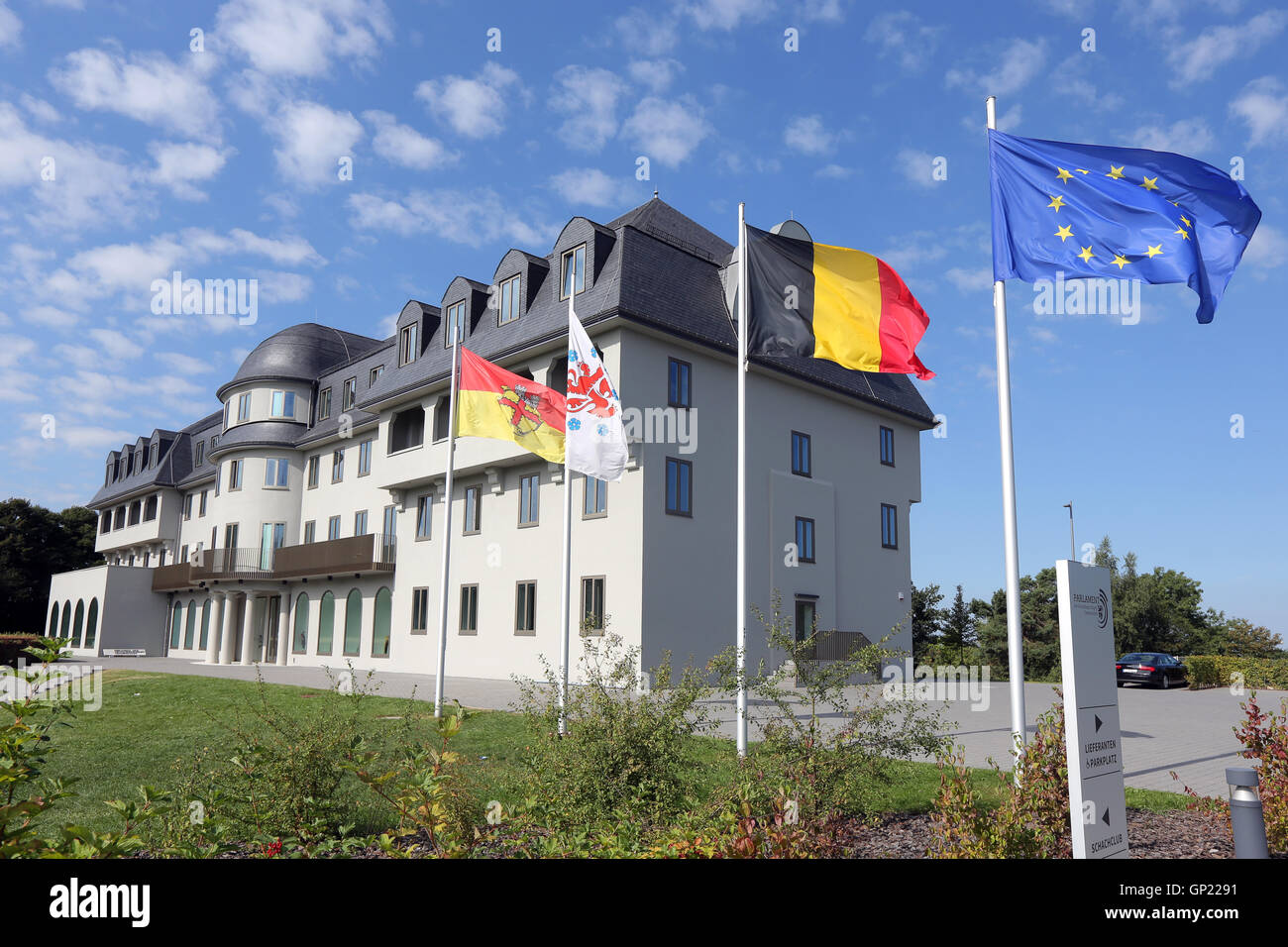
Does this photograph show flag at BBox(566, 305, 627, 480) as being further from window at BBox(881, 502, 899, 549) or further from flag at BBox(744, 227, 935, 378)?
window at BBox(881, 502, 899, 549)

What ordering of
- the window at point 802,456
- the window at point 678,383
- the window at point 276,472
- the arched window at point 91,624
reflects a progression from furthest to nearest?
the arched window at point 91,624
the window at point 276,472
the window at point 802,456
the window at point 678,383

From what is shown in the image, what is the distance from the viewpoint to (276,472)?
4122cm

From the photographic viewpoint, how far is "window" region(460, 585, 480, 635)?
2884cm

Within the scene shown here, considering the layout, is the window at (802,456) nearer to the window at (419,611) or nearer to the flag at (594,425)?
the window at (419,611)

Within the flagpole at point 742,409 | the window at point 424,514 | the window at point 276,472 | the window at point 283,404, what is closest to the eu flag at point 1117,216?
the flagpole at point 742,409

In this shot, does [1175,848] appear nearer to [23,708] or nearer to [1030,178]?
[1030,178]

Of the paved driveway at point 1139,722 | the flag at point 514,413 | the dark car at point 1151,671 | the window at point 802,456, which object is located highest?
the window at point 802,456

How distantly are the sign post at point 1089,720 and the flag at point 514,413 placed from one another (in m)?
9.98

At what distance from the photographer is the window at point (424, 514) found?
104 ft

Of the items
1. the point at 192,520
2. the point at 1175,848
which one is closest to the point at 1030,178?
the point at 1175,848

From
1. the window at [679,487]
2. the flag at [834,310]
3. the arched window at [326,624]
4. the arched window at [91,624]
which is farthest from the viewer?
the arched window at [91,624]

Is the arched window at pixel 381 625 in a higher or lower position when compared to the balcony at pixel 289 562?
lower

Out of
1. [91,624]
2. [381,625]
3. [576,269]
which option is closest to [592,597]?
[576,269]

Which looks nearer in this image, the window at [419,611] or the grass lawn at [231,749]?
the grass lawn at [231,749]
